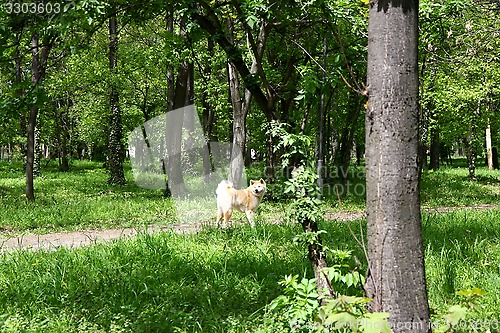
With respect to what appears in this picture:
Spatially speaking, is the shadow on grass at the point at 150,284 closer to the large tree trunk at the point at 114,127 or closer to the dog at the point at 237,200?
Answer: the dog at the point at 237,200

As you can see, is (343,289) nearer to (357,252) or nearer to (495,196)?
(357,252)

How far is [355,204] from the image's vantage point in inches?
561

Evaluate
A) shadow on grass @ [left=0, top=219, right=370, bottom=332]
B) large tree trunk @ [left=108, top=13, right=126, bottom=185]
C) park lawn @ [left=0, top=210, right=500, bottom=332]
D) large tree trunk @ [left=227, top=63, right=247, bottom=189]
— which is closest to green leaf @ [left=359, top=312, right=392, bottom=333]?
park lawn @ [left=0, top=210, right=500, bottom=332]

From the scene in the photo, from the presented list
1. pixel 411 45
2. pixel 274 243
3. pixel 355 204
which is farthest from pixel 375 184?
pixel 355 204

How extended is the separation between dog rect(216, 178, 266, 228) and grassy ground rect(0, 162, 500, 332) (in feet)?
4.65

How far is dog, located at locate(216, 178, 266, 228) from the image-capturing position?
29.5 feet

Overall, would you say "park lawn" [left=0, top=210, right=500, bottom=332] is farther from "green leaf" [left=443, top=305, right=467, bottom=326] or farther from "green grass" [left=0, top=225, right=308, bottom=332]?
"green leaf" [left=443, top=305, right=467, bottom=326]

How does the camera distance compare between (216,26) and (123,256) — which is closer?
(216,26)

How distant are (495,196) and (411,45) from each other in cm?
1535

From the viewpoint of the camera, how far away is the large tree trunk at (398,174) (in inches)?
106

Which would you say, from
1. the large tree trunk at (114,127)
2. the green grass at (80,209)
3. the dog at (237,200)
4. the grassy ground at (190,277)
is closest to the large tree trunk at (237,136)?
the green grass at (80,209)

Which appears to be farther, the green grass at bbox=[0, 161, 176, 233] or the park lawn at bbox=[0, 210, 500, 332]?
the green grass at bbox=[0, 161, 176, 233]

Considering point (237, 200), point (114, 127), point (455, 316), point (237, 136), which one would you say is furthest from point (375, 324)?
point (114, 127)

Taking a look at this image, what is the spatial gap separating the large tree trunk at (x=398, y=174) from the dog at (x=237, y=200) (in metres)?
6.26
